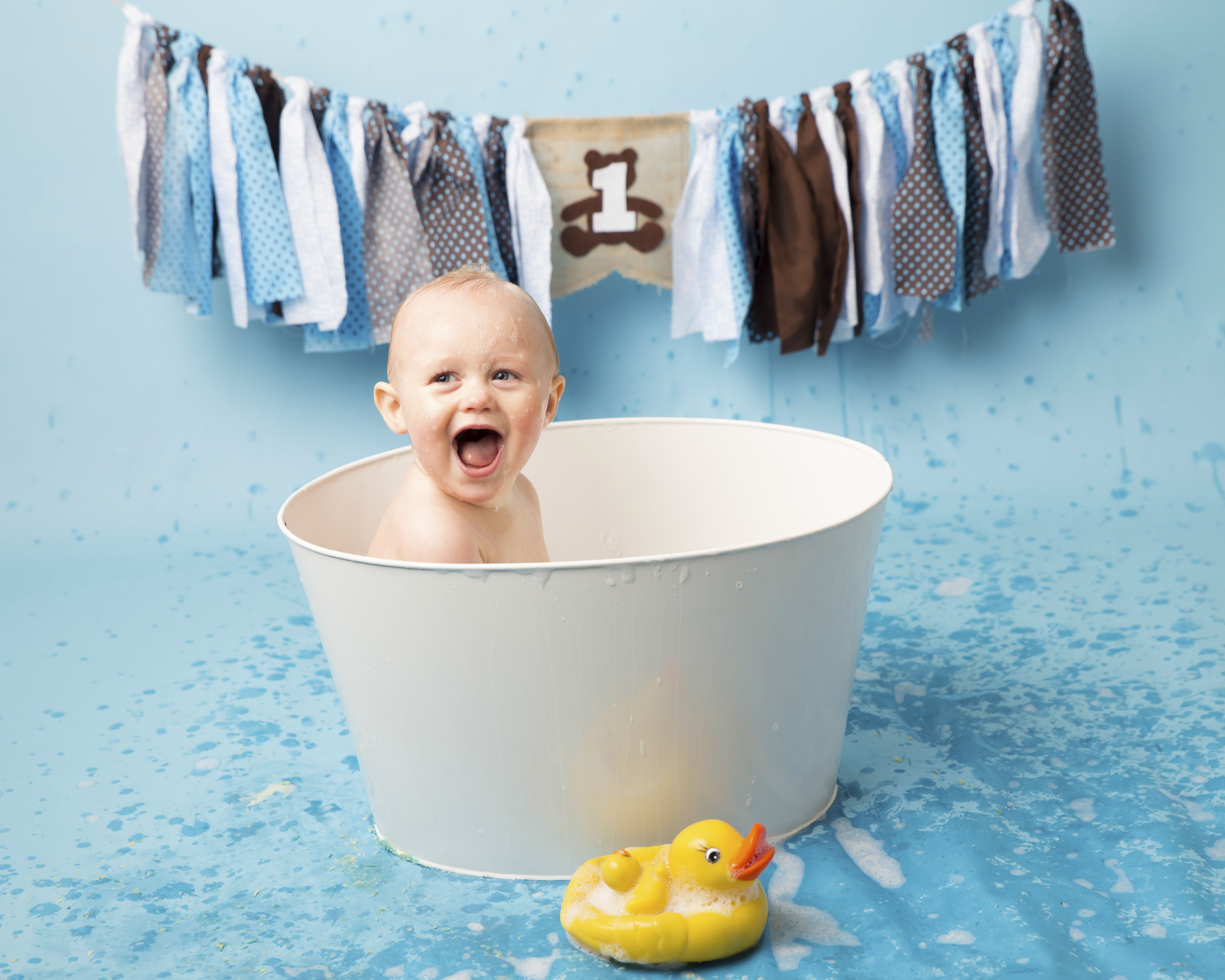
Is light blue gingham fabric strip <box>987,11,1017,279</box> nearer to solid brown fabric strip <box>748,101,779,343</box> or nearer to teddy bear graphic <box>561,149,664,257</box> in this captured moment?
solid brown fabric strip <box>748,101,779,343</box>

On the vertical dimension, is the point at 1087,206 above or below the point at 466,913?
above

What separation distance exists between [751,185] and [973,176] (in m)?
0.37

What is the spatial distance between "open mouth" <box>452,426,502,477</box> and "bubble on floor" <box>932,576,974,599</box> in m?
0.91

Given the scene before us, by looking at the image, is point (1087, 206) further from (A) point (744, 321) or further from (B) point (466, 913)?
(B) point (466, 913)

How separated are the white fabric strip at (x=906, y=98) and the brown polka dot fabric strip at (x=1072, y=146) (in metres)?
0.21

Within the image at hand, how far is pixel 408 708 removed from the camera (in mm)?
931

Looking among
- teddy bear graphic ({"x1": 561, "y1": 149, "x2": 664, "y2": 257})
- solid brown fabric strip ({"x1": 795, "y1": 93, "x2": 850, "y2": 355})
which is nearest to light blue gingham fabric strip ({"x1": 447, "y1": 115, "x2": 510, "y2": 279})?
teddy bear graphic ({"x1": 561, "y1": 149, "x2": 664, "y2": 257})

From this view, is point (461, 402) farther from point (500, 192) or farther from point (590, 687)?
point (500, 192)

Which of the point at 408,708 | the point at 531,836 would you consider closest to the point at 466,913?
the point at 531,836

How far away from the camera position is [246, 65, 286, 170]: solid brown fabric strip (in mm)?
1751

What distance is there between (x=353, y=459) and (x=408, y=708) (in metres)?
1.35

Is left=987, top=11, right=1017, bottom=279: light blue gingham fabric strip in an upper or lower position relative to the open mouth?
upper

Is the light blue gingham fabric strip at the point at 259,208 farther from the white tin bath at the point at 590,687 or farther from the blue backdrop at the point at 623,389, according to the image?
the white tin bath at the point at 590,687

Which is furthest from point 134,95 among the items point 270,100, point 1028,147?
point 1028,147
